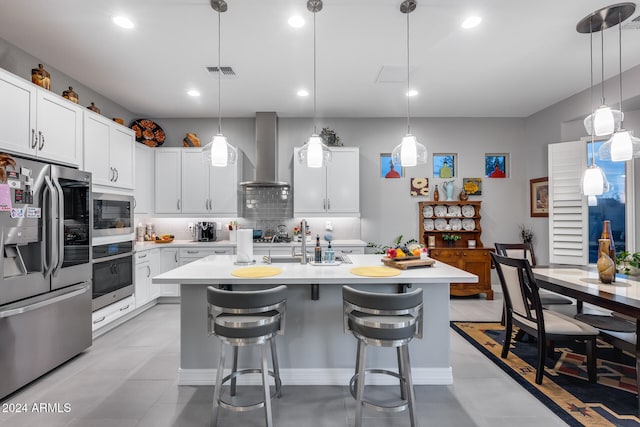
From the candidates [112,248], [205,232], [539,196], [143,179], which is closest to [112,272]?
[112,248]

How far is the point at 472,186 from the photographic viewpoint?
17.0 feet

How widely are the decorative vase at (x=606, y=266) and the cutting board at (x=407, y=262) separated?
1372 mm

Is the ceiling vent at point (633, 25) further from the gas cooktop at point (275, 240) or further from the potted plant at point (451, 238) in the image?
the gas cooktop at point (275, 240)

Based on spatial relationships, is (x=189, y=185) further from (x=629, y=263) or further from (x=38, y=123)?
(x=629, y=263)

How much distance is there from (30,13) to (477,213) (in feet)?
18.6

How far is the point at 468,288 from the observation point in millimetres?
4801

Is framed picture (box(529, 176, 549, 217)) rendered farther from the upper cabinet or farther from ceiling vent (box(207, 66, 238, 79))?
the upper cabinet

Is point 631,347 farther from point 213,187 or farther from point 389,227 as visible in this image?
point 213,187

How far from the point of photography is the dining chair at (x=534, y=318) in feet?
7.90

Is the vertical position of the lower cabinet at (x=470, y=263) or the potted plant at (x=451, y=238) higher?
the potted plant at (x=451, y=238)

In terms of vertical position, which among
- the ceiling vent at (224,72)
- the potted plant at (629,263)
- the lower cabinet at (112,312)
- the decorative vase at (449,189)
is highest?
the ceiling vent at (224,72)

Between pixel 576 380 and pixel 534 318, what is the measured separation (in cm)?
56

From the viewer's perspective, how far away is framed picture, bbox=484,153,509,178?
5243mm

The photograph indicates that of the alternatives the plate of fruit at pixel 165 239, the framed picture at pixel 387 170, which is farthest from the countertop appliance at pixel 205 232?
the framed picture at pixel 387 170
